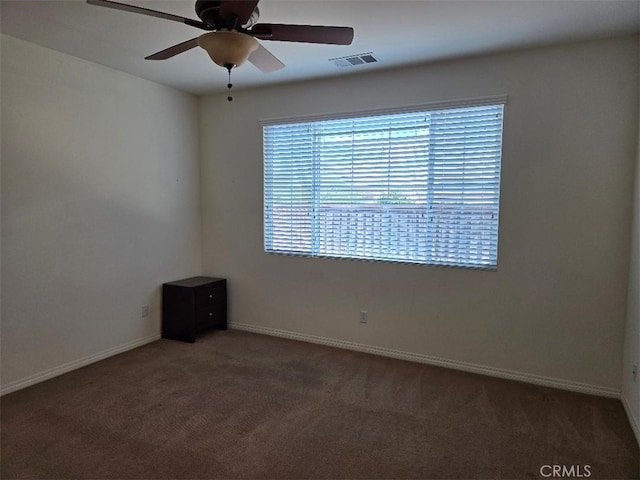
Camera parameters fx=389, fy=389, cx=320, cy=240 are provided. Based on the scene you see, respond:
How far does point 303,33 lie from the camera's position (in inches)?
A: 75.7

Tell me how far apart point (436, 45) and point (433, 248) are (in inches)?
63.1

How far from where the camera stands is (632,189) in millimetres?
2717

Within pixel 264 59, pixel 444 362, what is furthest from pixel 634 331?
pixel 264 59

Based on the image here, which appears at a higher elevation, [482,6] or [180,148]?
[482,6]

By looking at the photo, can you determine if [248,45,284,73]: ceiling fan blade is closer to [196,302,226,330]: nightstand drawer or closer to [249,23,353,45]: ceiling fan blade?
[249,23,353,45]: ceiling fan blade

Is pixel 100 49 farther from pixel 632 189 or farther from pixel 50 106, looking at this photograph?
pixel 632 189

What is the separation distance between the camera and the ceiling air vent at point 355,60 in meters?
3.12

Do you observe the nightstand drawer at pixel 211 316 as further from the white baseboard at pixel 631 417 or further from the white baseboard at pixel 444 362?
the white baseboard at pixel 631 417

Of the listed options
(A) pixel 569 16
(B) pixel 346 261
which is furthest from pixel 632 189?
(B) pixel 346 261

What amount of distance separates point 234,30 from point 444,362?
9.77 ft

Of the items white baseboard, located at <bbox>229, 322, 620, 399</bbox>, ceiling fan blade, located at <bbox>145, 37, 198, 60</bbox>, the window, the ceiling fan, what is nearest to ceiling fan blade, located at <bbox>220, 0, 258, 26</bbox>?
the ceiling fan

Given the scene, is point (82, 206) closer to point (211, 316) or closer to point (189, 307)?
point (189, 307)

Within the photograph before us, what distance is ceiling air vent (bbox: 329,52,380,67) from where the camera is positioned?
312 cm

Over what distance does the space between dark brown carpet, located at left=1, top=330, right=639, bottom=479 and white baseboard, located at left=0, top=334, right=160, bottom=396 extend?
0.07 metres
